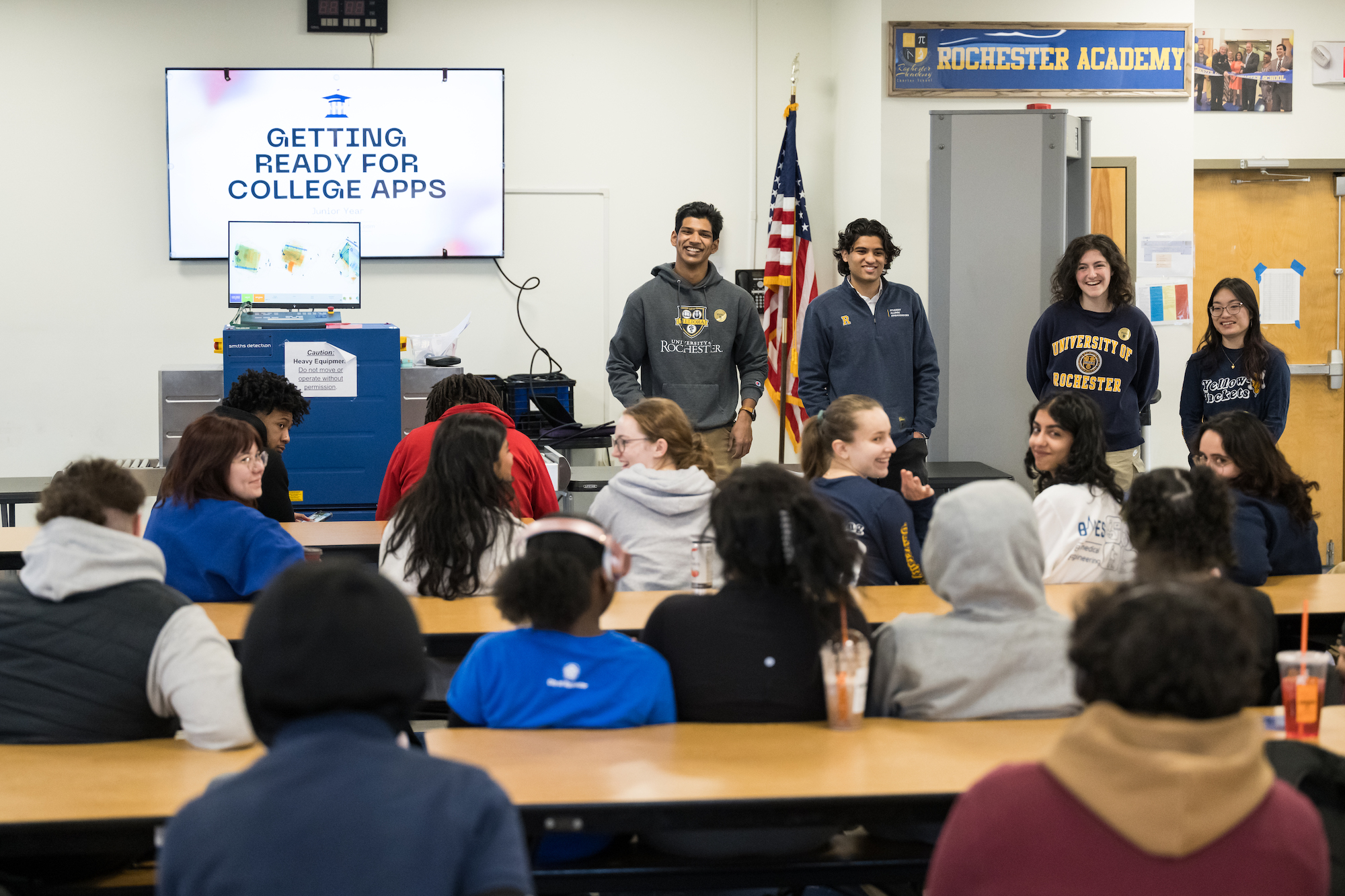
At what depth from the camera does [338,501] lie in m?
5.12

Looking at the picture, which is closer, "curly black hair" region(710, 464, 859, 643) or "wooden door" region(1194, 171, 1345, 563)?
"curly black hair" region(710, 464, 859, 643)

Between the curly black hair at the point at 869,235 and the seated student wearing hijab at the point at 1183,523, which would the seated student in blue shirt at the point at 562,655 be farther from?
the curly black hair at the point at 869,235

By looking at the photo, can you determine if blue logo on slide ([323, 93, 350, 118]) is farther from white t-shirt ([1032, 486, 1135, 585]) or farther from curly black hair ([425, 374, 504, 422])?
white t-shirt ([1032, 486, 1135, 585])

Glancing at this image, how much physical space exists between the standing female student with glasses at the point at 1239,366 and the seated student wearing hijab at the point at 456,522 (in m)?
2.96

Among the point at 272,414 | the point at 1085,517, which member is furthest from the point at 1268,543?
the point at 272,414

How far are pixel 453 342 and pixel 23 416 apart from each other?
8.58ft

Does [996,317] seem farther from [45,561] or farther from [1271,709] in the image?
[45,561]

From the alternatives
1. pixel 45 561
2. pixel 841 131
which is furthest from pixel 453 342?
pixel 45 561

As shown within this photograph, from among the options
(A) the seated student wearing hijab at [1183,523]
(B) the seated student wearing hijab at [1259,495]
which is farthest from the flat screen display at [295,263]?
(A) the seated student wearing hijab at [1183,523]

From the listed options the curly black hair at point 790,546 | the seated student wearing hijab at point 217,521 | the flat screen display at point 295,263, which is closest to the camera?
the curly black hair at point 790,546

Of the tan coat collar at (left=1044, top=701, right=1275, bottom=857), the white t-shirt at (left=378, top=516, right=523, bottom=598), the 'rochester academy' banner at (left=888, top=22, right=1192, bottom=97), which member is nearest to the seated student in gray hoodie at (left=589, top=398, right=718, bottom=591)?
the white t-shirt at (left=378, top=516, right=523, bottom=598)

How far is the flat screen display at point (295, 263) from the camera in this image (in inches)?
217

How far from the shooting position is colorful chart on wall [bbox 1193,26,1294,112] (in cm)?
631

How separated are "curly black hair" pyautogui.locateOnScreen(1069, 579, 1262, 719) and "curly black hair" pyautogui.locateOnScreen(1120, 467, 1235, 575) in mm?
1297
